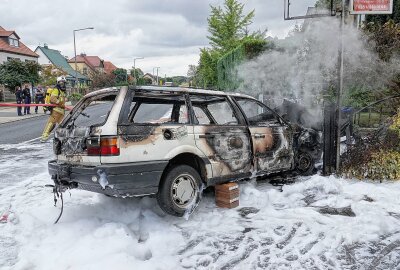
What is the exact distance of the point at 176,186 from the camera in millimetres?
4555

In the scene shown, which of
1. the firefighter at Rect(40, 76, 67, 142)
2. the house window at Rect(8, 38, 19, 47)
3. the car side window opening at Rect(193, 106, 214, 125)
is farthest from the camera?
the house window at Rect(8, 38, 19, 47)

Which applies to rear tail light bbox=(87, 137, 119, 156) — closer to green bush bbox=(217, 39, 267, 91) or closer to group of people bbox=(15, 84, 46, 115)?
green bush bbox=(217, 39, 267, 91)

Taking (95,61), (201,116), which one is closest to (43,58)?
(95,61)

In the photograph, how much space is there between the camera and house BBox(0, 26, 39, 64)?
41.3 metres

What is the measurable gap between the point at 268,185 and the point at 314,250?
2.39 m

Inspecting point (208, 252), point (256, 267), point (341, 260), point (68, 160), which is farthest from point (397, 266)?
point (68, 160)


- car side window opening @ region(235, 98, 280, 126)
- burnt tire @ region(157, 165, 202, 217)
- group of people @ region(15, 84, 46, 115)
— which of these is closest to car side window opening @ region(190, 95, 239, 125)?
car side window opening @ region(235, 98, 280, 126)

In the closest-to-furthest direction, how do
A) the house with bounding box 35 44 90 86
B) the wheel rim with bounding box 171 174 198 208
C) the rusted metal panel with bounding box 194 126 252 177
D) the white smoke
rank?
the wheel rim with bounding box 171 174 198 208, the rusted metal panel with bounding box 194 126 252 177, the white smoke, the house with bounding box 35 44 90 86

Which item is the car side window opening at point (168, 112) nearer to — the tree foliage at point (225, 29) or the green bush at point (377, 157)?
the green bush at point (377, 157)

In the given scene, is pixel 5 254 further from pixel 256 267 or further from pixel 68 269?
pixel 256 267

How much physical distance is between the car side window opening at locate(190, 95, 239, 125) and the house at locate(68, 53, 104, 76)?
71349mm

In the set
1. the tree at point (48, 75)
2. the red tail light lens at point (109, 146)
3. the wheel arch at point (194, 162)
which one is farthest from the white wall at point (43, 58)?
the red tail light lens at point (109, 146)

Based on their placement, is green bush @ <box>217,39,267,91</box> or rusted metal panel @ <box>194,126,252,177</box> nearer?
rusted metal panel @ <box>194,126,252,177</box>

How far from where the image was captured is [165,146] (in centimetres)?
439
